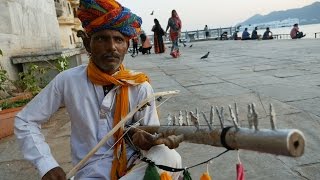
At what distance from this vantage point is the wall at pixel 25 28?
21.6ft

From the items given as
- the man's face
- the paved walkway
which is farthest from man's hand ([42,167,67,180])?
the paved walkway

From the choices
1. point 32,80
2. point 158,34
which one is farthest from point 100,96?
point 158,34

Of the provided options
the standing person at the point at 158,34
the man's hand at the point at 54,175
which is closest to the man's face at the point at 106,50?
the man's hand at the point at 54,175

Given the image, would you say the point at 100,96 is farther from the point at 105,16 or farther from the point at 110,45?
the point at 105,16

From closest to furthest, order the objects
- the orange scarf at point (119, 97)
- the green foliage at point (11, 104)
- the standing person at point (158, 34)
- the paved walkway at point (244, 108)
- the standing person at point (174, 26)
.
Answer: the orange scarf at point (119, 97), the paved walkway at point (244, 108), the green foliage at point (11, 104), the standing person at point (174, 26), the standing person at point (158, 34)

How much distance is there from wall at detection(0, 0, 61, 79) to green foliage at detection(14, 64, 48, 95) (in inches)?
18.0

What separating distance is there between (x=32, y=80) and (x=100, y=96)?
4083mm

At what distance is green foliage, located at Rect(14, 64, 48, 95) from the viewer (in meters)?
5.83

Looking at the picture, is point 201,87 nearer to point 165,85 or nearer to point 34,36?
point 165,85

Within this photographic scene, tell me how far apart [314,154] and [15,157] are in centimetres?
298

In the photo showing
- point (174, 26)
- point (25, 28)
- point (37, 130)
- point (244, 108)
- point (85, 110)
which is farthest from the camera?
point (174, 26)

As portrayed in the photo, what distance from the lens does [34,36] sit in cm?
810

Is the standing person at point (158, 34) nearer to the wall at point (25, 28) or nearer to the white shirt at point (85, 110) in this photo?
the wall at point (25, 28)

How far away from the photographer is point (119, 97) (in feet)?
7.20
